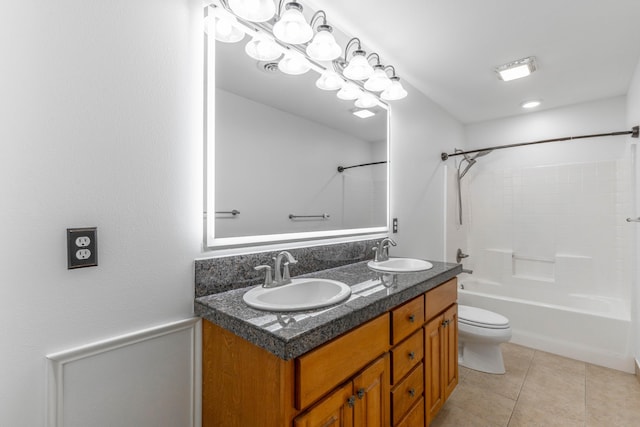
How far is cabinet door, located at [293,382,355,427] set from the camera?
0.84m

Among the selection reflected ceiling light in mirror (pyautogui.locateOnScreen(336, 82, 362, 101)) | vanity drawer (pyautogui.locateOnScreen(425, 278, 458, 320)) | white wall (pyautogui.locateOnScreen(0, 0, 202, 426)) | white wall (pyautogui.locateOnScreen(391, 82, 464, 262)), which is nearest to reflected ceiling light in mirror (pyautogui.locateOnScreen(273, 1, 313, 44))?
white wall (pyautogui.locateOnScreen(0, 0, 202, 426))

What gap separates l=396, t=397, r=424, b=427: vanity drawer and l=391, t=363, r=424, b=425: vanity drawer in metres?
0.02

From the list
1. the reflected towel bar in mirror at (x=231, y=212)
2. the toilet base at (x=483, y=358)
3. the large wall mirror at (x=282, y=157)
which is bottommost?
the toilet base at (x=483, y=358)

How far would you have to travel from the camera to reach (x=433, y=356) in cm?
152

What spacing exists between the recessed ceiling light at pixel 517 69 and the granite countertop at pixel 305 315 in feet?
5.60

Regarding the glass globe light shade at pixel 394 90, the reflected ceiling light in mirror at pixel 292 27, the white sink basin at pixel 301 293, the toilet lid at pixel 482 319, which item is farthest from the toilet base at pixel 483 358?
the reflected ceiling light in mirror at pixel 292 27

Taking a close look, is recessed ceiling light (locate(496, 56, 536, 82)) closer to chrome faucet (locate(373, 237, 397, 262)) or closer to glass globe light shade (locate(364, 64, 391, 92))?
glass globe light shade (locate(364, 64, 391, 92))

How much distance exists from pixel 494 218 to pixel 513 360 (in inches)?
59.4

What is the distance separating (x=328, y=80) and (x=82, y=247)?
1368 millimetres

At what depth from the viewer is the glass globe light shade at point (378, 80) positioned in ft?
5.54

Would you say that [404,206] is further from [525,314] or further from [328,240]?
[525,314]

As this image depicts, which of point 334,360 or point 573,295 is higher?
point 334,360

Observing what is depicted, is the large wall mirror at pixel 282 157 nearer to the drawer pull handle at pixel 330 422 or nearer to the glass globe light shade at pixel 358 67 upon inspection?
the glass globe light shade at pixel 358 67

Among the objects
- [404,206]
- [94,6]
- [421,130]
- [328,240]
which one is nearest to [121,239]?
[94,6]
